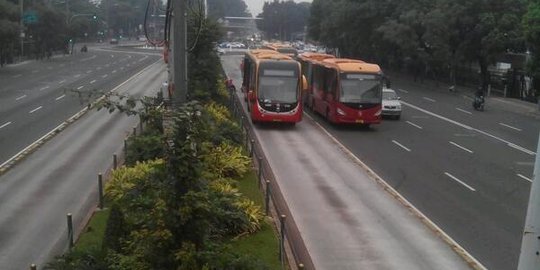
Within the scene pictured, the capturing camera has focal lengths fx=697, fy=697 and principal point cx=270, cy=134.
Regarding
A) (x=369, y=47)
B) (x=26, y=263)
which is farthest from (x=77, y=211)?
(x=369, y=47)

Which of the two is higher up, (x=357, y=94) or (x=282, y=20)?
(x=282, y=20)

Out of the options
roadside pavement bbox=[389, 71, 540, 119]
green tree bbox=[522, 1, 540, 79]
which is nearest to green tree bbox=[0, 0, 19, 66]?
roadside pavement bbox=[389, 71, 540, 119]

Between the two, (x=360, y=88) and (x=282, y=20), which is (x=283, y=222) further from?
(x=282, y=20)

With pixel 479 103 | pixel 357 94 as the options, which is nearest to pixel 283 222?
pixel 357 94

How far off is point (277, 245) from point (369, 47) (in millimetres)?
57756

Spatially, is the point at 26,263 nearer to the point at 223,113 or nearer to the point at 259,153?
the point at 259,153

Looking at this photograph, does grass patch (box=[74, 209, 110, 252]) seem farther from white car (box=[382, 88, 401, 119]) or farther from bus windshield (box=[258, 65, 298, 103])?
white car (box=[382, 88, 401, 119])

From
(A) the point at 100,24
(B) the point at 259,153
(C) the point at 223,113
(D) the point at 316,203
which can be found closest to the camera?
(D) the point at 316,203

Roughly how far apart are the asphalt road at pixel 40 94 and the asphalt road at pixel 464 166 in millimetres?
9013

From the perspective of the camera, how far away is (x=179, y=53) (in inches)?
537

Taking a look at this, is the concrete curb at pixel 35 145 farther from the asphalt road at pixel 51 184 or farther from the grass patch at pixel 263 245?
the grass patch at pixel 263 245

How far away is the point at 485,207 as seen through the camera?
58.9 feet

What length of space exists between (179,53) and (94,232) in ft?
12.9

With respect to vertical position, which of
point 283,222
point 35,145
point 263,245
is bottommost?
point 35,145
